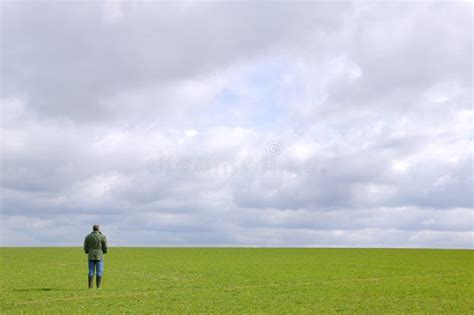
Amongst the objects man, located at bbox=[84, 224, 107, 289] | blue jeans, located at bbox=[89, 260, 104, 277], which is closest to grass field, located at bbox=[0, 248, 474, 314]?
blue jeans, located at bbox=[89, 260, 104, 277]

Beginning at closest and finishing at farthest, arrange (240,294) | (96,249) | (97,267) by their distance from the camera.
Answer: (240,294) < (97,267) < (96,249)

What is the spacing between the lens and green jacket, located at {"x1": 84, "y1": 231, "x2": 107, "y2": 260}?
1006 inches

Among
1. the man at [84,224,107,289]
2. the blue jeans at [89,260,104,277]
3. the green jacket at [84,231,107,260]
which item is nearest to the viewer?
the blue jeans at [89,260,104,277]

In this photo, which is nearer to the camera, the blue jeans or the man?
the blue jeans

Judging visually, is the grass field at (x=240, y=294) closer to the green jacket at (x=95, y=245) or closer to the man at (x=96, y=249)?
the man at (x=96, y=249)

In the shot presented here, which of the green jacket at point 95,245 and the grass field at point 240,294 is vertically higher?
the green jacket at point 95,245

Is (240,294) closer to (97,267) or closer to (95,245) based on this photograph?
(97,267)

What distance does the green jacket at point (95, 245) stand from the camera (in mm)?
25547

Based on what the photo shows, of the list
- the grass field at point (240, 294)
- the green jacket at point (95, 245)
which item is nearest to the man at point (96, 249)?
the green jacket at point (95, 245)

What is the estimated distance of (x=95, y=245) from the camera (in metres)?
25.7

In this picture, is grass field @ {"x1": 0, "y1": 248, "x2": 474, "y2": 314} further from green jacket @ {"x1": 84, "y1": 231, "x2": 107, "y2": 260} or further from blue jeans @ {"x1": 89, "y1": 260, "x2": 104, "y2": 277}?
green jacket @ {"x1": 84, "y1": 231, "x2": 107, "y2": 260}

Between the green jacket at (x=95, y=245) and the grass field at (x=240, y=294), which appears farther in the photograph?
the green jacket at (x=95, y=245)

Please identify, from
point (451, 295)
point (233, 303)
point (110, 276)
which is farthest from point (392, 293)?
point (110, 276)

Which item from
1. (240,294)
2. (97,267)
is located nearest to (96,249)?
(97,267)
